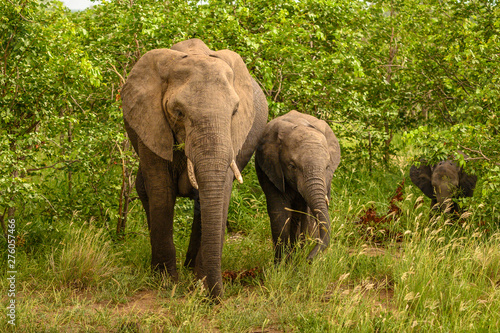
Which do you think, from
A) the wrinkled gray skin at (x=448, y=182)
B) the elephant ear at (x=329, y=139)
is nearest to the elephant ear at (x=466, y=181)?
the wrinkled gray skin at (x=448, y=182)

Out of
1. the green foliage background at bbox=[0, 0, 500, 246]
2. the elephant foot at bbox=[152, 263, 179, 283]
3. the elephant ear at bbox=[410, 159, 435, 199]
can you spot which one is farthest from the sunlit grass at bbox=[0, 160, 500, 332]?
the elephant ear at bbox=[410, 159, 435, 199]

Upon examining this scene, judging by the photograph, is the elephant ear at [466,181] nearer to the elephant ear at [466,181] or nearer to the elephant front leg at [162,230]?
the elephant ear at [466,181]

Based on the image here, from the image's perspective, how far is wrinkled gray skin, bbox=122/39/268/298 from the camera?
5188 millimetres

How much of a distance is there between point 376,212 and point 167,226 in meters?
4.04

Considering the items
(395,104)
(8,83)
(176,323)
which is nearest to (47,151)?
(8,83)

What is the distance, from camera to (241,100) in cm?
589

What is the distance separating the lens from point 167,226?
6.21 metres

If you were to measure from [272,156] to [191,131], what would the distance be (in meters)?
1.61

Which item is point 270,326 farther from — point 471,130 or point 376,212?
point 376,212

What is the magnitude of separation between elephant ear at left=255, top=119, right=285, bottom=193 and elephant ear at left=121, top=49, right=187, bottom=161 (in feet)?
4.55

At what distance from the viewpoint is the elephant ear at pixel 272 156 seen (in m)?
6.57

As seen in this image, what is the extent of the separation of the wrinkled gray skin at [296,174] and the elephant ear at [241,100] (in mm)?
687

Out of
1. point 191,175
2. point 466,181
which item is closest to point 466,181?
point 466,181

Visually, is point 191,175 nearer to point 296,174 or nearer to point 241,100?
point 241,100
